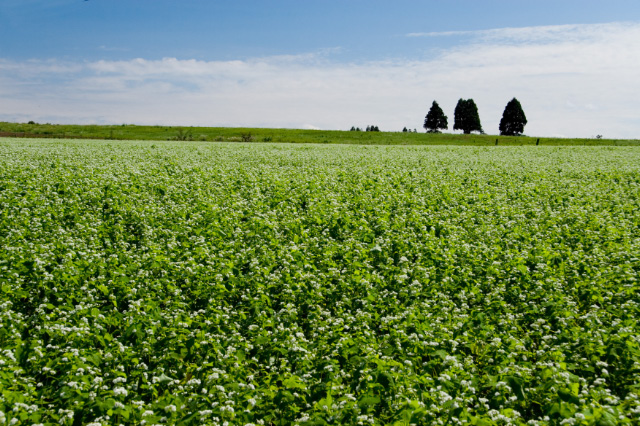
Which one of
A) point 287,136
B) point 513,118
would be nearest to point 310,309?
point 287,136

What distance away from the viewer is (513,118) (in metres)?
120

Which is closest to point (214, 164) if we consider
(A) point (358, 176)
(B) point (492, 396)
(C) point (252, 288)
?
(A) point (358, 176)

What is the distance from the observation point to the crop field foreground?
6277 millimetres

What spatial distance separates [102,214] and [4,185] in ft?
21.4

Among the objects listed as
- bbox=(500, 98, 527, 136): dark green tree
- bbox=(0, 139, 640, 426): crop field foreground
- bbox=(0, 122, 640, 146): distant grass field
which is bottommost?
bbox=(0, 139, 640, 426): crop field foreground

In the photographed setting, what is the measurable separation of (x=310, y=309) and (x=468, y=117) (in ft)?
410

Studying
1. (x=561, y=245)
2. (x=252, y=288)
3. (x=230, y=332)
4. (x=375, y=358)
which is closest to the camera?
(x=375, y=358)

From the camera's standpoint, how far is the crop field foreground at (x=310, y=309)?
628 centimetres

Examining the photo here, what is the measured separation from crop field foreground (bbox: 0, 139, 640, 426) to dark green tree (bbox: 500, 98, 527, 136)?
11057 cm

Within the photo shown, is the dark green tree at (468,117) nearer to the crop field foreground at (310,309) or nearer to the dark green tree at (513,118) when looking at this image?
the dark green tree at (513,118)

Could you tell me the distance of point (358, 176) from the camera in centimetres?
2539

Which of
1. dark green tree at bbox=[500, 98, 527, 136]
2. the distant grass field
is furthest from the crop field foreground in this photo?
dark green tree at bbox=[500, 98, 527, 136]

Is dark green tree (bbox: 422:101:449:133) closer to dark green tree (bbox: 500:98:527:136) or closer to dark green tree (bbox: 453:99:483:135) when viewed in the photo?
dark green tree (bbox: 453:99:483:135)

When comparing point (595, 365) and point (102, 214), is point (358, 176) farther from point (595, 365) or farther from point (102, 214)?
point (595, 365)
